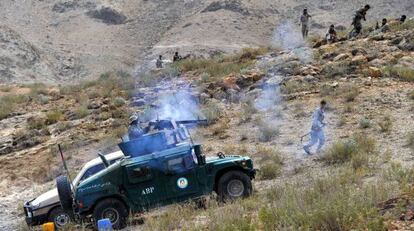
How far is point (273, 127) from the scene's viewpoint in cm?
1770

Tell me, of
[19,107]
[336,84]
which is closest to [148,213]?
[336,84]

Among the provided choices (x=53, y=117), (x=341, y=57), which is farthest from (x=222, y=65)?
(x=53, y=117)

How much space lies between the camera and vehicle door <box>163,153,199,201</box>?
430 inches

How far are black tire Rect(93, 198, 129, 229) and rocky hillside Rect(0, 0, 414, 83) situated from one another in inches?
1420

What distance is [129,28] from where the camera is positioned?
61.9m

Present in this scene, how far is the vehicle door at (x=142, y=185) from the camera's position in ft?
35.6

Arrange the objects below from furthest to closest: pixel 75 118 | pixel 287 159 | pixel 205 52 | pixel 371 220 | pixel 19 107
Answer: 1. pixel 205 52
2. pixel 19 107
3. pixel 75 118
4. pixel 287 159
5. pixel 371 220

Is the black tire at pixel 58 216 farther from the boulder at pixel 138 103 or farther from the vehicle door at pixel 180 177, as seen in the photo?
the boulder at pixel 138 103

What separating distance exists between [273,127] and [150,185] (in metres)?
7.48

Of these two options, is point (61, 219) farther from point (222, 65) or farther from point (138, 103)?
point (222, 65)

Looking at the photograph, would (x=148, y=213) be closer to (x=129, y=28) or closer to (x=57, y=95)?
(x=57, y=95)

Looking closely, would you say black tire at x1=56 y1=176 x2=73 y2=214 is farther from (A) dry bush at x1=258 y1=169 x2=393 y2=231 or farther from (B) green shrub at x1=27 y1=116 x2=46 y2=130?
(B) green shrub at x1=27 y1=116 x2=46 y2=130

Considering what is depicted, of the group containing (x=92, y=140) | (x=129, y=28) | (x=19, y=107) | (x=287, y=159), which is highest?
(x=129, y=28)

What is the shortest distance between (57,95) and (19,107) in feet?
7.19
